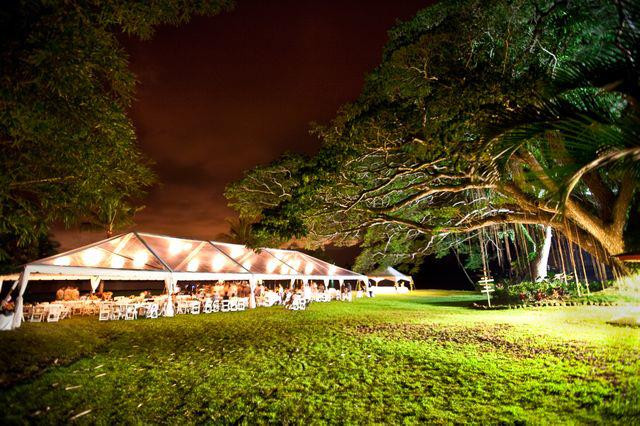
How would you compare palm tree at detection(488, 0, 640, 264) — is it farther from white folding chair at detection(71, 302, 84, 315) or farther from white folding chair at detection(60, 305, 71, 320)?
white folding chair at detection(71, 302, 84, 315)

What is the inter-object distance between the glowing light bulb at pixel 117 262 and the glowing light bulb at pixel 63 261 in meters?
1.32

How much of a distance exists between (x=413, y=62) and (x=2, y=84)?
742 centimetres

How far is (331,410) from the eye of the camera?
3.60 meters

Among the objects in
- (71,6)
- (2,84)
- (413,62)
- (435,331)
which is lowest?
(435,331)

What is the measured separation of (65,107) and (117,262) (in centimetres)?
851

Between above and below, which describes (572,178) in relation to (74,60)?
below

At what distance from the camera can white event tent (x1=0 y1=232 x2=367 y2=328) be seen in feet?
36.3

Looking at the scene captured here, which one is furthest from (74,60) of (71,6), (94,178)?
(94,178)

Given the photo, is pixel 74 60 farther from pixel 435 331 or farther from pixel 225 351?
pixel 435 331

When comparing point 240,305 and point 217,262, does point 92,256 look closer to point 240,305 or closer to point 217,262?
point 217,262

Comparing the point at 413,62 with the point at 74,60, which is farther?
the point at 413,62

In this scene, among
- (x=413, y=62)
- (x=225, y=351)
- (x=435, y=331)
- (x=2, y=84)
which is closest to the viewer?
(x=2, y=84)

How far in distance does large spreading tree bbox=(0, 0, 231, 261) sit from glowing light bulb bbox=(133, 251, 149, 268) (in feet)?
18.5

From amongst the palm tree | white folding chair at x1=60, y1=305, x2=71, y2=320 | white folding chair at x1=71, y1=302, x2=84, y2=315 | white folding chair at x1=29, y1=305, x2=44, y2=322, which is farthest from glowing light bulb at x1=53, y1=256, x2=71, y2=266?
the palm tree
